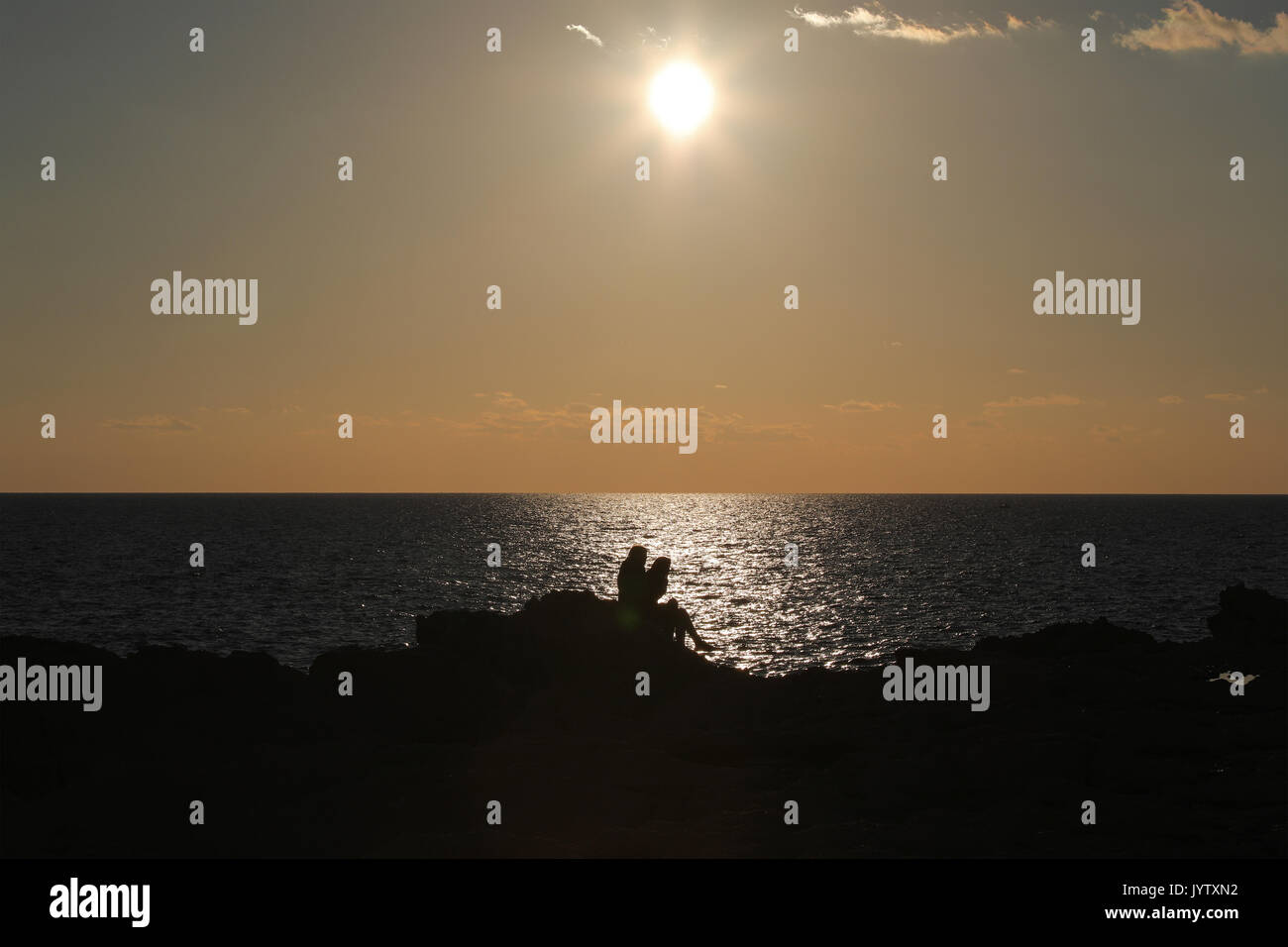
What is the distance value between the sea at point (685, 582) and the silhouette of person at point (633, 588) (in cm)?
415

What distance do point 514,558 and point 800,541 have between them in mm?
50688

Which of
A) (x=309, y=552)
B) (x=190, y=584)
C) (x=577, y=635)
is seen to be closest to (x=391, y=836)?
(x=577, y=635)

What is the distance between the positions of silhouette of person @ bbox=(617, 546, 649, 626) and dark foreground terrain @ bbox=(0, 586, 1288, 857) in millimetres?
665

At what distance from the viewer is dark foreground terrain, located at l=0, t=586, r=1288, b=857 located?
44.4 feet

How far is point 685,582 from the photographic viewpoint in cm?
9519

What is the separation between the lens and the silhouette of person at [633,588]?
23219 millimetres

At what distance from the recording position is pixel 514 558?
116500 millimetres

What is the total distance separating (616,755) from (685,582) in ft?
259

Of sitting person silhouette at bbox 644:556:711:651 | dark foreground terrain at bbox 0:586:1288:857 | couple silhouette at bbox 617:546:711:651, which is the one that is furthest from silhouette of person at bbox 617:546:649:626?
dark foreground terrain at bbox 0:586:1288:857

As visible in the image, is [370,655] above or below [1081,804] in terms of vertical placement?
above

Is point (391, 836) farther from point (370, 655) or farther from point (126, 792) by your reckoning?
point (370, 655)
